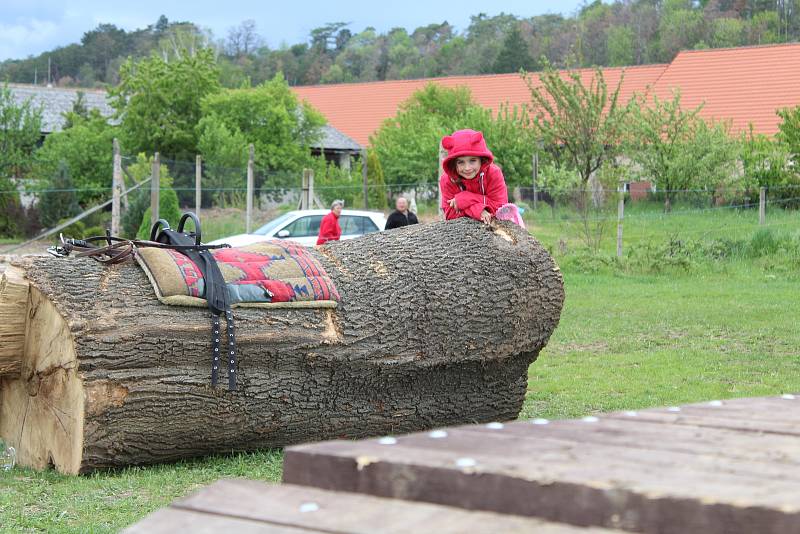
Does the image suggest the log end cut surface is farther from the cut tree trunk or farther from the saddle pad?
the saddle pad

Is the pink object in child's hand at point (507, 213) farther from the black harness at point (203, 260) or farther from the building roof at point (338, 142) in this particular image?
the building roof at point (338, 142)

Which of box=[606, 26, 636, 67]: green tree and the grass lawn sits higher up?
box=[606, 26, 636, 67]: green tree

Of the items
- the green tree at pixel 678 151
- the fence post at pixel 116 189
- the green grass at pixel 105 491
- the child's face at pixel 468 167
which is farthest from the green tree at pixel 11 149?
the green grass at pixel 105 491

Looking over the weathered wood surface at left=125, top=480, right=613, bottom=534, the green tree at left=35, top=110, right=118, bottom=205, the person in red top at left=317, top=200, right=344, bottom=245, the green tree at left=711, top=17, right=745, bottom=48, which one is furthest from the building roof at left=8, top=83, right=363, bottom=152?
the green tree at left=711, top=17, right=745, bottom=48

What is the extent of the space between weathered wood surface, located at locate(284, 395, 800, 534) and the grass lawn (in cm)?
361

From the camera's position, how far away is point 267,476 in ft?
19.6

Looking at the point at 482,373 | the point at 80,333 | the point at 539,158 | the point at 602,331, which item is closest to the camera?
the point at 80,333

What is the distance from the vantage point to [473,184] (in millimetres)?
7750

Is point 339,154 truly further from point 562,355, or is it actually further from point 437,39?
point 437,39

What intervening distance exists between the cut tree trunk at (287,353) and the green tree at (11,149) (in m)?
22.7

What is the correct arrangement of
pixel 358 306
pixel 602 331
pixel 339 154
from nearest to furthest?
pixel 358 306, pixel 602 331, pixel 339 154

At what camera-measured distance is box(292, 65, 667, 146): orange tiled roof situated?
46.2 meters

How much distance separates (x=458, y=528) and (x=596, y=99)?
90.9 feet

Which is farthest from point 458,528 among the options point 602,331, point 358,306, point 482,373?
point 602,331
